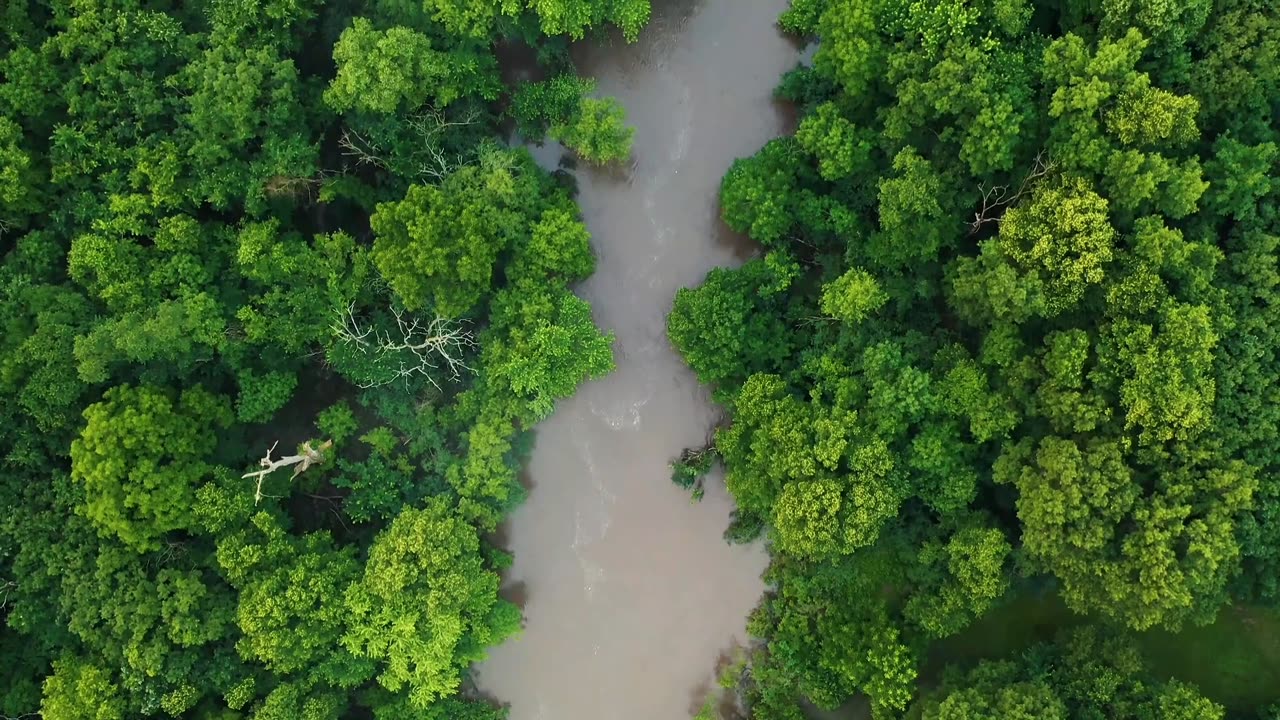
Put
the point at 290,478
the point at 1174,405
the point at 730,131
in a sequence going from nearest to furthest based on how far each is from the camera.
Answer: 1. the point at 1174,405
2. the point at 290,478
3. the point at 730,131

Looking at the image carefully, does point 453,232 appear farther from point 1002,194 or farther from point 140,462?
point 1002,194

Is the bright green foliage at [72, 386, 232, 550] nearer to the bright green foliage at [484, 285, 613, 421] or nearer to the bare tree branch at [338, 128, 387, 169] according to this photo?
the bare tree branch at [338, 128, 387, 169]

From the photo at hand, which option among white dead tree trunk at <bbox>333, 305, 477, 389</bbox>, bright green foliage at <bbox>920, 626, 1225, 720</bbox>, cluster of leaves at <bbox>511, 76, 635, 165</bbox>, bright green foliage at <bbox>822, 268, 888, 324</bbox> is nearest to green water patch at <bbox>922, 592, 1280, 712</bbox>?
bright green foliage at <bbox>920, 626, 1225, 720</bbox>

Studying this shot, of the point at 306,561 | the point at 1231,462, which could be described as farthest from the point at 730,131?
the point at 306,561

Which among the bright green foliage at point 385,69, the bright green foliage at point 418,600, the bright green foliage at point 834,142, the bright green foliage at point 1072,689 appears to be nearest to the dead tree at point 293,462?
the bright green foliage at point 418,600

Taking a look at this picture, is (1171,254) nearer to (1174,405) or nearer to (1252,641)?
(1174,405)

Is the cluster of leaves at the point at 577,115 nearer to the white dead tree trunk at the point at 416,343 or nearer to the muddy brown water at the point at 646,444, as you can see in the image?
the muddy brown water at the point at 646,444

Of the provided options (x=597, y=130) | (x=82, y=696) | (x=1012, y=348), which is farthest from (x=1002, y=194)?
(x=82, y=696)

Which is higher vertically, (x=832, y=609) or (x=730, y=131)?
(x=730, y=131)
